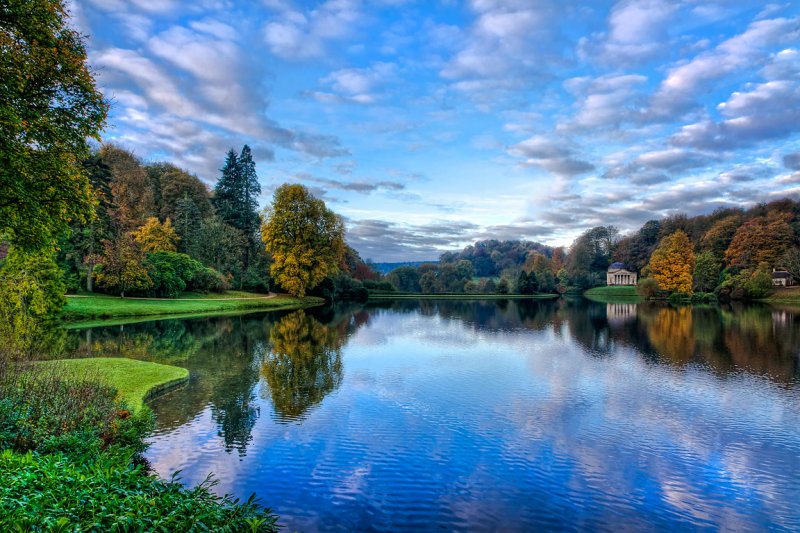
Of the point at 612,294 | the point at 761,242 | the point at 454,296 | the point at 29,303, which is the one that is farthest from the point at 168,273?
the point at 761,242

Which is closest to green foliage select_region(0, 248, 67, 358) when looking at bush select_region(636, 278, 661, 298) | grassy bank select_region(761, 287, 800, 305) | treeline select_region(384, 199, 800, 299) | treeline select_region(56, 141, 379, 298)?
treeline select_region(56, 141, 379, 298)

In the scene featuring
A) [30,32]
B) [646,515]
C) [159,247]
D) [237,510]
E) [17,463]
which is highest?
[30,32]

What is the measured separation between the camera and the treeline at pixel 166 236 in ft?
122

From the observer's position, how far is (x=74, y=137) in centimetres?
1165

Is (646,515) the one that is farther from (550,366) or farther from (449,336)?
(449,336)

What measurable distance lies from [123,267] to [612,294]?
2996 inches

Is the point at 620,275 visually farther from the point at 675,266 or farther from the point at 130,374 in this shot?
the point at 130,374

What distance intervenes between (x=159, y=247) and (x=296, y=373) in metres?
37.7

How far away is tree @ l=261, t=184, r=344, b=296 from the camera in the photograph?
49156 millimetres

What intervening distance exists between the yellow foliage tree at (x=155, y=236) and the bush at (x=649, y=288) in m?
66.0

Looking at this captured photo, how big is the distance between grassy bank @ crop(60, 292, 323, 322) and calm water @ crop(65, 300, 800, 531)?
11823mm

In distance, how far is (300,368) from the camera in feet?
54.0

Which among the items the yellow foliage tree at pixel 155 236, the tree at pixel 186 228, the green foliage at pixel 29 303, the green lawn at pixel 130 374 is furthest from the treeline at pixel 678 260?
the green lawn at pixel 130 374

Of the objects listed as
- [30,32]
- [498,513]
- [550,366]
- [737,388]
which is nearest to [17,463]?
[498,513]
